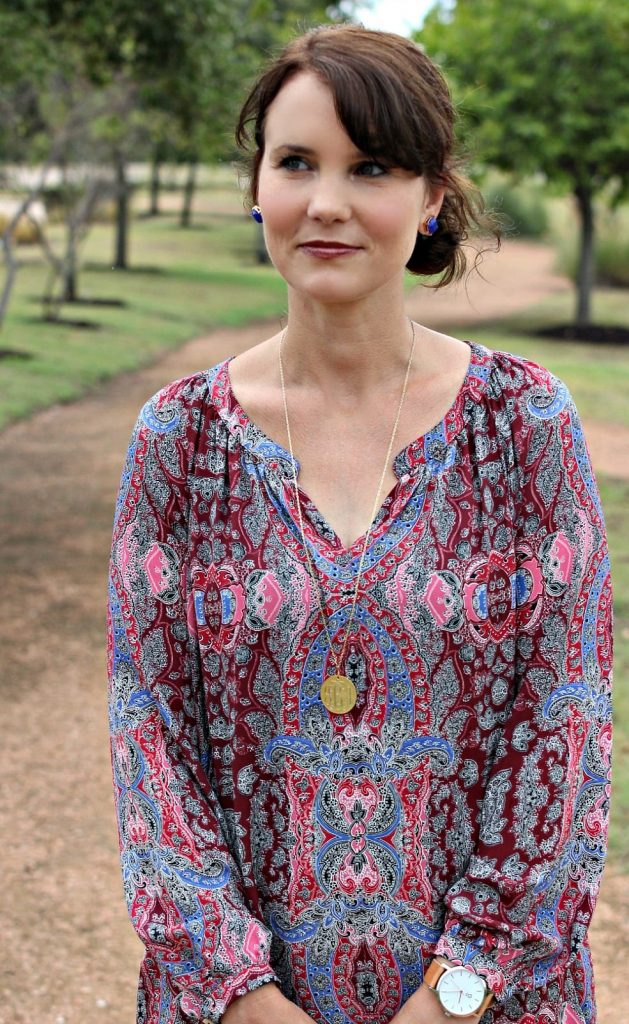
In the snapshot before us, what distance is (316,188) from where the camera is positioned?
1835 millimetres

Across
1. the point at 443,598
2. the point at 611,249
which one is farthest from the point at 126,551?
the point at 611,249

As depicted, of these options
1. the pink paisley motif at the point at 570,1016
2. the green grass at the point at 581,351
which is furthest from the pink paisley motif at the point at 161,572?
the green grass at the point at 581,351

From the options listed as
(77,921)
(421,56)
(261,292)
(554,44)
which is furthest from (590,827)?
(261,292)

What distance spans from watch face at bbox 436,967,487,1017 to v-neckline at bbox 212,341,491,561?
2.02 ft

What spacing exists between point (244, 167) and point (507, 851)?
120cm

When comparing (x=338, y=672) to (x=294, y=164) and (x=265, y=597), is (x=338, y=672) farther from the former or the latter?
(x=294, y=164)

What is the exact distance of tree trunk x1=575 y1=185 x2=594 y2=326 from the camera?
899 inches

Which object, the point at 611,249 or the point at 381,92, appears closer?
the point at 381,92

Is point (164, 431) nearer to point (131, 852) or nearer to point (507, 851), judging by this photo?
point (131, 852)

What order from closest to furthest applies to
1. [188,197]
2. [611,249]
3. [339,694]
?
1. [339,694]
2. [611,249]
3. [188,197]

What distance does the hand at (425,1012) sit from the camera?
6.12ft

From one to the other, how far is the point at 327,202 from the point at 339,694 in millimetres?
700

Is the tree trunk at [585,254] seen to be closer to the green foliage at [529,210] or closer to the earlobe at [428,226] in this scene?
the green foliage at [529,210]

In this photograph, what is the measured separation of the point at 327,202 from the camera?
1.81m
